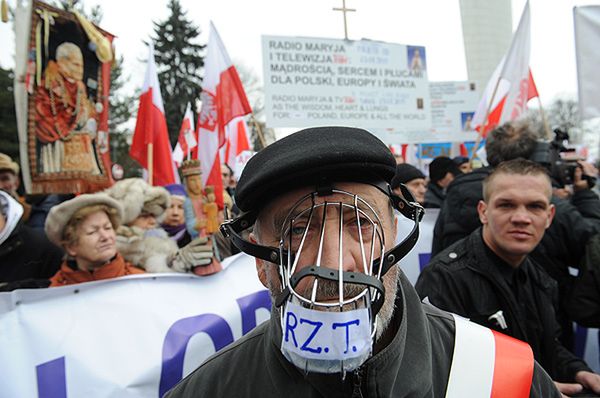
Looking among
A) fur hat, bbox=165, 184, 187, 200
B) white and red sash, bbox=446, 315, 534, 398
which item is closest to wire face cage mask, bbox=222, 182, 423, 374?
white and red sash, bbox=446, 315, 534, 398

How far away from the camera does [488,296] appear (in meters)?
2.17

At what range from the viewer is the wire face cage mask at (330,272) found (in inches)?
39.8

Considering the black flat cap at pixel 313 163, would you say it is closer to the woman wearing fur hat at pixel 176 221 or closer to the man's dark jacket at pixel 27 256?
the man's dark jacket at pixel 27 256

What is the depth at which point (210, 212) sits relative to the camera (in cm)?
382

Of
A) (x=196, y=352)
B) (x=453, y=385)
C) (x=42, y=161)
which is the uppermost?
(x=42, y=161)

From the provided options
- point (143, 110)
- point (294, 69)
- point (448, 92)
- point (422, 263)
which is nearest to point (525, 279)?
point (422, 263)

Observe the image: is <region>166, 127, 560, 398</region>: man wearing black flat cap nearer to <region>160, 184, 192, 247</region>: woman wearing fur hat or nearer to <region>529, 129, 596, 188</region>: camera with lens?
<region>529, 129, 596, 188</region>: camera with lens

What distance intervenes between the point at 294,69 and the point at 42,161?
272cm

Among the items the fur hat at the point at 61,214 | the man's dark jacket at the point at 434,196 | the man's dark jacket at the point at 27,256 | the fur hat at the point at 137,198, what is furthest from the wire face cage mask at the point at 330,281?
the man's dark jacket at the point at 434,196

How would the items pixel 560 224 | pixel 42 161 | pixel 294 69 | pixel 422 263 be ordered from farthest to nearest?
pixel 294 69 → pixel 422 263 → pixel 42 161 → pixel 560 224

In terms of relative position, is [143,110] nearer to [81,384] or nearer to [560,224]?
[81,384]

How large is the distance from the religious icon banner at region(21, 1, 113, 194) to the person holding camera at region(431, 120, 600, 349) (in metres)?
2.81

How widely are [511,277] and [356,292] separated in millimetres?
1449

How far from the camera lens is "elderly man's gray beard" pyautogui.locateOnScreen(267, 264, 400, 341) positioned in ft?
3.51
